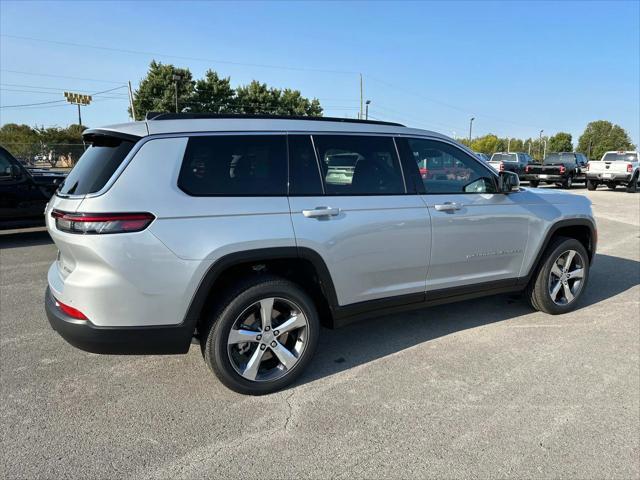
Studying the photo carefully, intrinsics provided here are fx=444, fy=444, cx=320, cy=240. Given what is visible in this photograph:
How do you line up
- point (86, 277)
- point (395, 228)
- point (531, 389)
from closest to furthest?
point (86, 277) → point (531, 389) → point (395, 228)

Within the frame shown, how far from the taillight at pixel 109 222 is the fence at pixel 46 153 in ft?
88.5

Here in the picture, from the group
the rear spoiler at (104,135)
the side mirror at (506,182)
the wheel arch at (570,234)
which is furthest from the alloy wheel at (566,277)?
the rear spoiler at (104,135)

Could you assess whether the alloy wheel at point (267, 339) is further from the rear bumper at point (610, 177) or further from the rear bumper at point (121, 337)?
the rear bumper at point (610, 177)

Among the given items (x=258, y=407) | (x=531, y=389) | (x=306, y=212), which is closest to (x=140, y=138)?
(x=306, y=212)

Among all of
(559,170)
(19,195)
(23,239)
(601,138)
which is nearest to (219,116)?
(19,195)

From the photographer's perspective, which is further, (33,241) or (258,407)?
(33,241)

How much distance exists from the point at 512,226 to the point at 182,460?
329cm

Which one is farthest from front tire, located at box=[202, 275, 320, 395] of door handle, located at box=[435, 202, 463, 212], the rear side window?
door handle, located at box=[435, 202, 463, 212]

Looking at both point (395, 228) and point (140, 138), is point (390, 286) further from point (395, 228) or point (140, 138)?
point (140, 138)

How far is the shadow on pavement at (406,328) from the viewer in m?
3.60

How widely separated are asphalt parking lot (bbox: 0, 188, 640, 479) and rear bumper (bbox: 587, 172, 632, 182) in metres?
20.8

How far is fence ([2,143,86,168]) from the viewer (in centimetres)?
2603

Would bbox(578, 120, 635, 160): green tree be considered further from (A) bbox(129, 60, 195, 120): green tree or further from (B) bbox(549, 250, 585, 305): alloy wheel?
(B) bbox(549, 250, 585, 305): alloy wheel

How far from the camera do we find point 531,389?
314 cm
